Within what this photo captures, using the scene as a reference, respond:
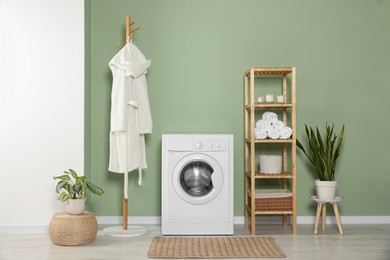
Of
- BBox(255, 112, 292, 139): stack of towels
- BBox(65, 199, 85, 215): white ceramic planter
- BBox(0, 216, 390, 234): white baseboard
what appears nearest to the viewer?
BBox(65, 199, 85, 215): white ceramic planter

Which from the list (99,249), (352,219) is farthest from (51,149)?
(352,219)

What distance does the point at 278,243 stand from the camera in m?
3.77

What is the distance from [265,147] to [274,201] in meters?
0.62

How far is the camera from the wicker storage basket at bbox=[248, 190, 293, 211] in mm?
4168

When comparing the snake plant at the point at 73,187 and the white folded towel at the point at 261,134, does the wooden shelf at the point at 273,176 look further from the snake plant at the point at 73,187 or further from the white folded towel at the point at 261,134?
the snake plant at the point at 73,187

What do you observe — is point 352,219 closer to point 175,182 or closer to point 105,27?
point 175,182

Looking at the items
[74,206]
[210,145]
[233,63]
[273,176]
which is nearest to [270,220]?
[273,176]

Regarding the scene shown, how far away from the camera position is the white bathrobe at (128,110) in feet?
13.5

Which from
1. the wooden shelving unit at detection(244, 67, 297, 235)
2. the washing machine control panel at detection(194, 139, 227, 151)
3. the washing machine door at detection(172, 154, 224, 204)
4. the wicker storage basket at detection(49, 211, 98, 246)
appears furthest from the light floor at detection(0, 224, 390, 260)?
the washing machine control panel at detection(194, 139, 227, 151)

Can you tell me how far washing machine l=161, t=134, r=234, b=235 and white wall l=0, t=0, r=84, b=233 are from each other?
81 cm

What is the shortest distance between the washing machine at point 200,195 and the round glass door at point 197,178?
1.4 inches

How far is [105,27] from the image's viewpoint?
15.2 feet

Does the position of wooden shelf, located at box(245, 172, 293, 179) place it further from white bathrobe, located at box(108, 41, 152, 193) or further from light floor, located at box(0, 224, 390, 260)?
white bathrobe, located at box(108, 41, 152, 193)

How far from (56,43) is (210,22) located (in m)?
1.42
